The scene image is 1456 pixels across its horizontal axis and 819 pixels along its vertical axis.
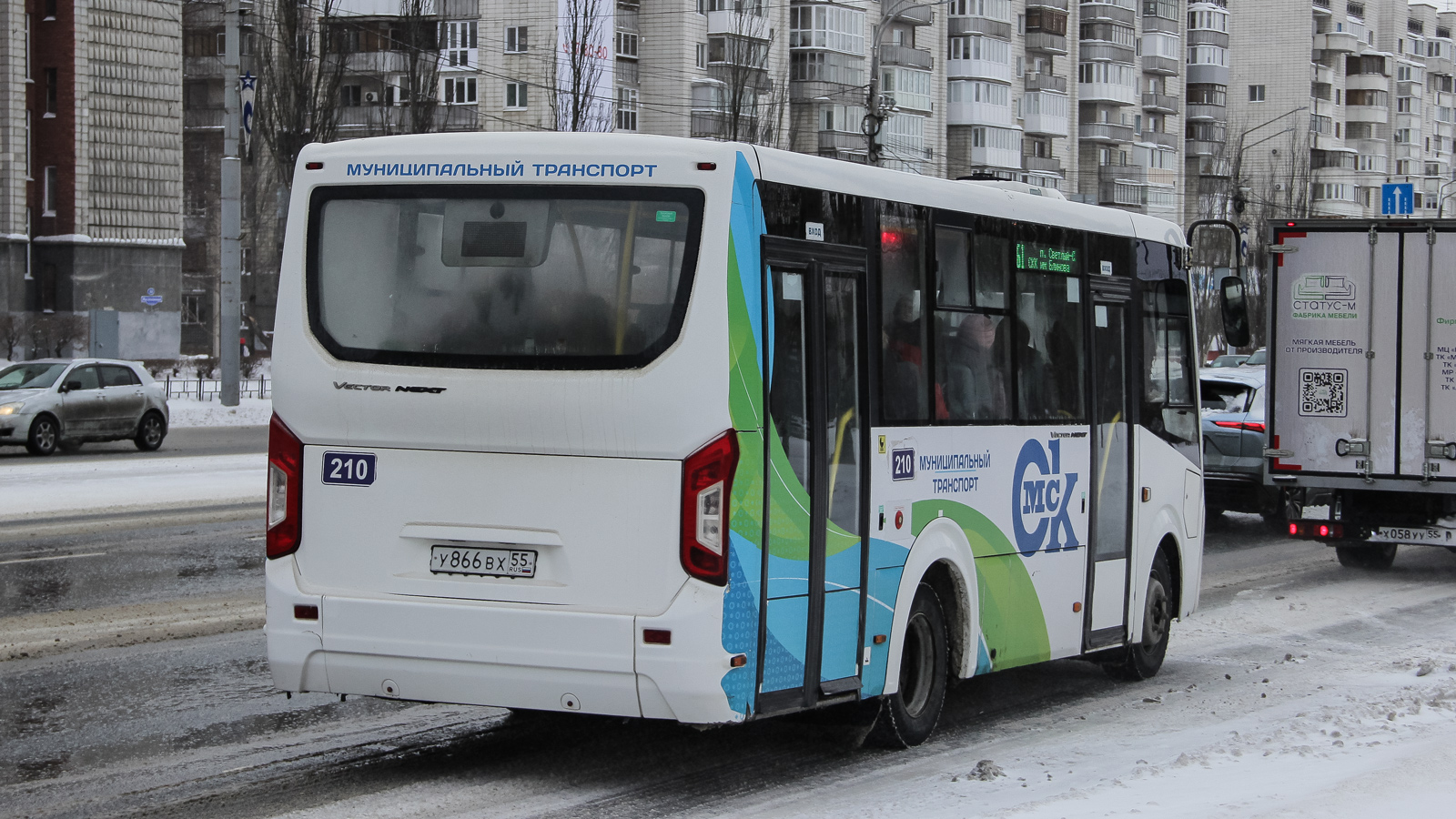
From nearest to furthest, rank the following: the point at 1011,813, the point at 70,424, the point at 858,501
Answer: the point at 1011,813 → the point at 858,501 → the point at 70,424

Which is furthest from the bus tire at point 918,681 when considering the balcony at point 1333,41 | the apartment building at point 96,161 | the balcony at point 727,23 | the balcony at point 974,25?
the balcony at point 1333,41

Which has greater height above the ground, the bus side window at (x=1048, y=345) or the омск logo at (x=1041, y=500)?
the bus side window at (x=1048, y=345)

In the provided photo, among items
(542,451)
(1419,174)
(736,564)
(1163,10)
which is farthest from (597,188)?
(1419,174)

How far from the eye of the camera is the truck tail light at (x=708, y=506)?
21.4 feet

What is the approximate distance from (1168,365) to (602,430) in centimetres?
491

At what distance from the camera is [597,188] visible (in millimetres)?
6793

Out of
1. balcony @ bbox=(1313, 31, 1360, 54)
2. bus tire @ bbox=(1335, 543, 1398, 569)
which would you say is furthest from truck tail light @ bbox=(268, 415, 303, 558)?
balcony @ bbox=(1313, 31, 1360, 54)

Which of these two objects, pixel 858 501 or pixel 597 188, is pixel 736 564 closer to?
pixel 858 501

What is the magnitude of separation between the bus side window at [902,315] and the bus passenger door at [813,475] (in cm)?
21

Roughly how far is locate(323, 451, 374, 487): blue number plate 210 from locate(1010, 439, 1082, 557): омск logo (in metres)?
3.21

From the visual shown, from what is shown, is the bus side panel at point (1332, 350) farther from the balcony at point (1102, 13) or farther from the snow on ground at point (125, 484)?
the balcony at point (1102, 13)

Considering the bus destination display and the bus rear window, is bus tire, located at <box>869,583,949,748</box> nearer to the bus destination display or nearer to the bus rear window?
the bus destination display

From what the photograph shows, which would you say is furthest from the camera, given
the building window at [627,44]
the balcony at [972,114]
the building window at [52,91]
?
the balcony at [972,114]

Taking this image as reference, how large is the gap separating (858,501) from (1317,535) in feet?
32.4
